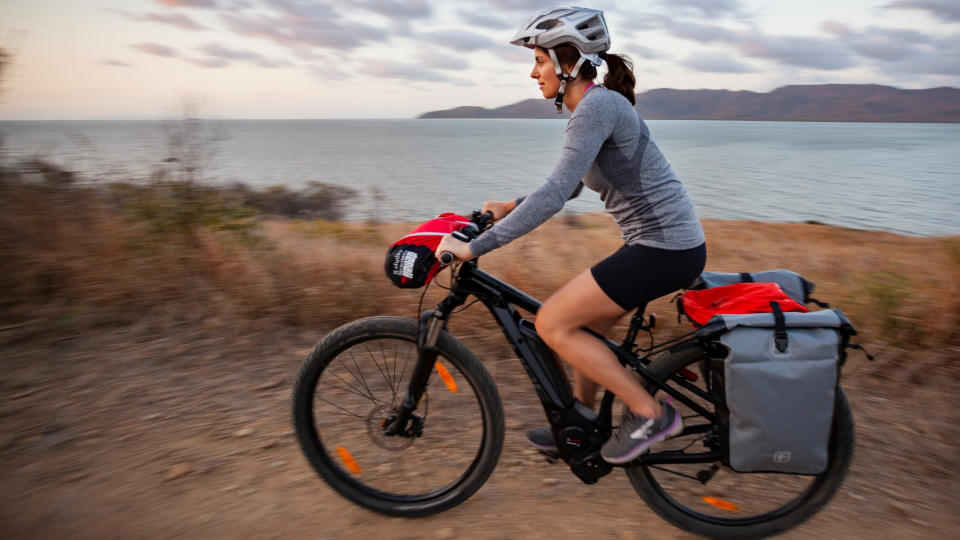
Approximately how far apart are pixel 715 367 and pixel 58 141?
5952 millimetres

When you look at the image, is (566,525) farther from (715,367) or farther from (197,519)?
(197,519)

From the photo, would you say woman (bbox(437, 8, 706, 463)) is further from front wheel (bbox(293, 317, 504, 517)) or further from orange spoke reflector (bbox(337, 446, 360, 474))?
orange spoke reflector (bbox(337, 446, 360, 474))

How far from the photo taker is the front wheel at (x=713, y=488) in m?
2.41

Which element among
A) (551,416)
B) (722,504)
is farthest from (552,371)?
(722,504)

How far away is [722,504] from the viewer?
111 inches

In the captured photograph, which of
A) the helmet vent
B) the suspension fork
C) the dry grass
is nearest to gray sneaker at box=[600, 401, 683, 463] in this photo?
the suspension fork

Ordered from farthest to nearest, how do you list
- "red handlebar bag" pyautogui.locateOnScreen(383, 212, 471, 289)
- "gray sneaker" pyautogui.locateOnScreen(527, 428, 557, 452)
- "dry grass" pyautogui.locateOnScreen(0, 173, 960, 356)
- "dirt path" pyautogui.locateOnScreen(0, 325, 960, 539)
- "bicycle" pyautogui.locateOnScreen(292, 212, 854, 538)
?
"dry grass" pyautogui.locateOnScreen(0, 173, 960, 356) < "gray sneaker" pyautogui.locateOnScreen(527, 428, 557, 452) < "dirt path" pyautogui.locateOnScreen(0, 325, 960, 539) < "bicycle" pyautogui.locateOnScreen(292, 212, 854, 538) < "red handlebar bag" pyautogui.locateOnScreen(383, 212, 471, 289)

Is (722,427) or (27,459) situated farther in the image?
(27,459)

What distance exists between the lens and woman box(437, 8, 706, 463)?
2.23 metres

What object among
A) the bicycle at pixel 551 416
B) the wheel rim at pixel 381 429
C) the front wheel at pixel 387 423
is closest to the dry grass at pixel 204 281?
the wheel rim at pixel 381 429

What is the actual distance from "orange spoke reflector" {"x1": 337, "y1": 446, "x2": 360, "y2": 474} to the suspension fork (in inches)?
16.0

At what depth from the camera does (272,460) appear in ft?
10.2

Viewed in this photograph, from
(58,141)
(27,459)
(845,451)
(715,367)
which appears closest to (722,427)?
(715,367)

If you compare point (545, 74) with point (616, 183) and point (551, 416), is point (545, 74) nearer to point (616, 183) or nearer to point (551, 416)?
point (616, 183)
